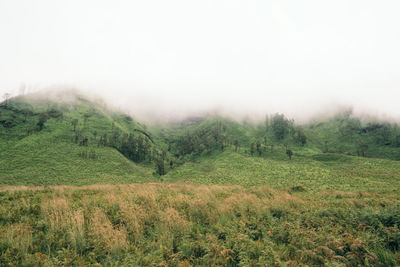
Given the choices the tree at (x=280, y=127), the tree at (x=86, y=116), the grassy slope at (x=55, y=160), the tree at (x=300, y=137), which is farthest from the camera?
the tree at (x=280, y=127)

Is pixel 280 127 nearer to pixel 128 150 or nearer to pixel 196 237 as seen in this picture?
pixel 128 150

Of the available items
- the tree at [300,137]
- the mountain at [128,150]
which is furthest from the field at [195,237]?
the tree at [300,137]

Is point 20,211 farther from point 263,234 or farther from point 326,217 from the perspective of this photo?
point 326,217

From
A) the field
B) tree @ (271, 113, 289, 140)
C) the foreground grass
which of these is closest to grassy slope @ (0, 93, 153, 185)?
the field

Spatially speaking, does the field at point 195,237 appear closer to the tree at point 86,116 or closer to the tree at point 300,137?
the tree at point 300,137

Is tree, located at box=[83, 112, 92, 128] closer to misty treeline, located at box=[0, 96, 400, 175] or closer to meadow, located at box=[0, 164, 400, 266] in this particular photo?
misty treeline, located at box=[0, 96, 400, 175]

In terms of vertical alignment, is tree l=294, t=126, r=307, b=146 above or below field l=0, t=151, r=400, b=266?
above

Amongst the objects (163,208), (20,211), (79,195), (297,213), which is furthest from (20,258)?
(297,213)

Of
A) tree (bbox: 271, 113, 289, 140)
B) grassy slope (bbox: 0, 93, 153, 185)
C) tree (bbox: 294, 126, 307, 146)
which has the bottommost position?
grassy slope (bbox: 0, 93, 153, 185)

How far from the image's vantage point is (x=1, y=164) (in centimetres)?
7331

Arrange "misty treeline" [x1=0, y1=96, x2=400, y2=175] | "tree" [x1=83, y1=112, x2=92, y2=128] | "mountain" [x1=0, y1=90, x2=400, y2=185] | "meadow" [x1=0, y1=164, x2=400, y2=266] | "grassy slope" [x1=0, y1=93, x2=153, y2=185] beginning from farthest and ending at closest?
"tree" [x1=83, y1=112, x2=92, y2=128] → "misty treeline" [x1=0, y1=96, x2=400, y2=175] → "mountain" [x1=0, y1=90, x2=400, y2=185] → "grassy slope" [x1=0, y1=93, x2=153, y2=185] → "meadow" [x1=0, y1=164, x2=400, y2=266]

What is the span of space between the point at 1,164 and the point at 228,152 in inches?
4686

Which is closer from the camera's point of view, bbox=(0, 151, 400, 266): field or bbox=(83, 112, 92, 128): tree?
bbox=(0, 151, 400, 266): field

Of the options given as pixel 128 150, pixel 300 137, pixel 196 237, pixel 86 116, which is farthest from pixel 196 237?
pixel 86 116
